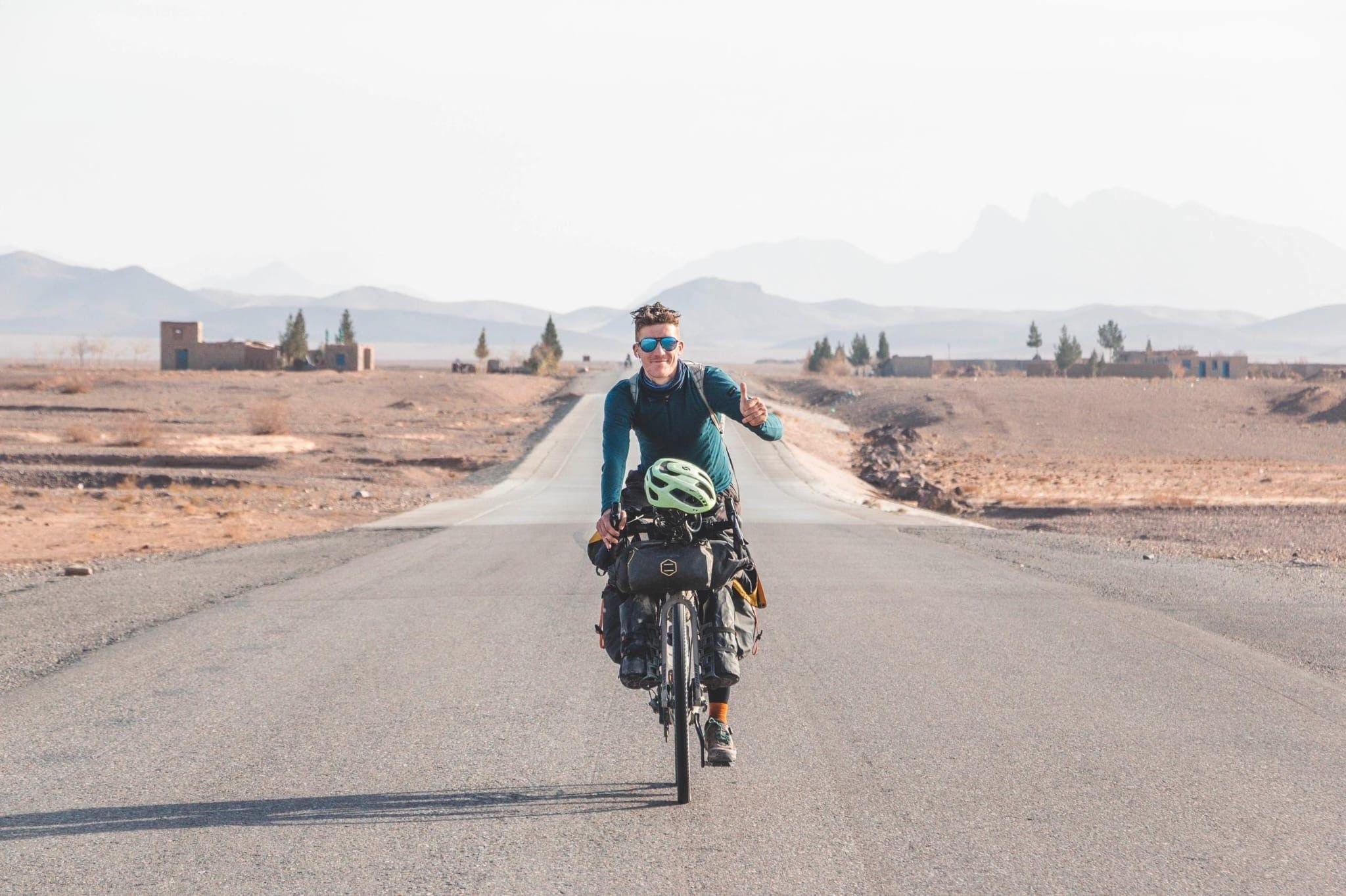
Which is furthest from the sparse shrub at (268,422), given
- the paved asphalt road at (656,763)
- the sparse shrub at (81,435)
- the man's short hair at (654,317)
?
the man's short hair at (654,317)

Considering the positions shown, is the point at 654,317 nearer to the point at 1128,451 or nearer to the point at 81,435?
the point at 81,435

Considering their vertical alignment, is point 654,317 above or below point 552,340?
below

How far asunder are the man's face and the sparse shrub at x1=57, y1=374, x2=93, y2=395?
71549 millimetres

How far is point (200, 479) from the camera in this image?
1387 inches

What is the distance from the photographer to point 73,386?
72750mm

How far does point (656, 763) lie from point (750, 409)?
1.87 metres

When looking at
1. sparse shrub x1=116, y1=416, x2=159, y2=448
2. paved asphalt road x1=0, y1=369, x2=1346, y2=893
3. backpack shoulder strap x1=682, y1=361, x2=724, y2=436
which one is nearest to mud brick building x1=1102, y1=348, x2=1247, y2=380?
sparse shrub x1=116, y1=416, x2=159, y2=448

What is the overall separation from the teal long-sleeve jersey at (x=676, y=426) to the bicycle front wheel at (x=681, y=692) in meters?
0.72

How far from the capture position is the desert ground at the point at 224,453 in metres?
26.1

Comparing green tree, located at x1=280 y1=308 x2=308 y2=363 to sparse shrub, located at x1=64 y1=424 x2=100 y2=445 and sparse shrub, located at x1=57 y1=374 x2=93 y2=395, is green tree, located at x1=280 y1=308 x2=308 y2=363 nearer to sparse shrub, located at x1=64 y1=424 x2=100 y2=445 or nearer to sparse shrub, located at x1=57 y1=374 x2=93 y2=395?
sparse shrub, located at x1=57 y1=374 x2=93 y2=395

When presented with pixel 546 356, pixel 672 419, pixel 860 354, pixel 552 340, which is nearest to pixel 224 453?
pixel 672 419

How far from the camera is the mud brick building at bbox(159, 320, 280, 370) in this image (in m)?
104

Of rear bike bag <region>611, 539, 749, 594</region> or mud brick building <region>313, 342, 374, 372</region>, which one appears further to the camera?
mud brick building <region>313, 342, 374, 372</region>

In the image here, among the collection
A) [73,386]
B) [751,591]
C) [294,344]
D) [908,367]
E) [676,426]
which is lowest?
[751,591]
